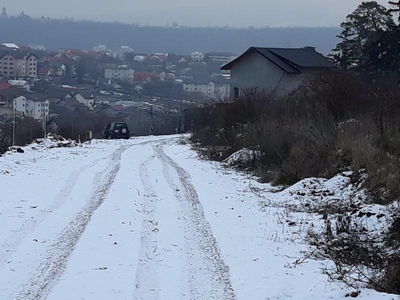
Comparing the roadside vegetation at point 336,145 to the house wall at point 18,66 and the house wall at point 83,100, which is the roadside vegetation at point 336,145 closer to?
the house wall at point 83,100

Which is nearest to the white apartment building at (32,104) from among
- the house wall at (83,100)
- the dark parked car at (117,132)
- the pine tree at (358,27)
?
the house wall at (83,100)

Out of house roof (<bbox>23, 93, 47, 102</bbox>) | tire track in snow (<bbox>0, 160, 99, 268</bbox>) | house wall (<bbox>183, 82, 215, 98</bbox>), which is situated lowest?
house roof (<bbox>23, 93, 47, 102</bbox>)

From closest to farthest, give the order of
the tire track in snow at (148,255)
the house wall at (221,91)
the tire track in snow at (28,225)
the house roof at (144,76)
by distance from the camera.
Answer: the tire track in snow at (148,255)
the tire track in snow at (28,225)
the house wall at (221,91)
the house roof at (144,76)

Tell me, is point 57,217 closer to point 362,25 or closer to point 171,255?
point 171,255

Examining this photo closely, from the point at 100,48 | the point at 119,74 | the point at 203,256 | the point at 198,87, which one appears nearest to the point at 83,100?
the point at 198,87

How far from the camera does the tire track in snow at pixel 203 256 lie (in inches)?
289

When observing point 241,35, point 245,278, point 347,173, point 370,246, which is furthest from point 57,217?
point 241,35

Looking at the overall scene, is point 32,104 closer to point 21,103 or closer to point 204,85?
point 21,103

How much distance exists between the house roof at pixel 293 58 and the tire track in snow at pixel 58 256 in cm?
3031

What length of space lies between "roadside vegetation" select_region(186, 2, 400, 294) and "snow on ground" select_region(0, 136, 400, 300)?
0.43 m

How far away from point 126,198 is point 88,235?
3494 millimetres

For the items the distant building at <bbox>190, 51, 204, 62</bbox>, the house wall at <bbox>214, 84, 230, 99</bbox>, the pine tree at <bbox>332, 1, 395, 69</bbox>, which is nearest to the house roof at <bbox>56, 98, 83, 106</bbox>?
the house wall at <bbox>214, 84, 230, 99</bbox>

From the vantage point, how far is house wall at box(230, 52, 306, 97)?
42219mm

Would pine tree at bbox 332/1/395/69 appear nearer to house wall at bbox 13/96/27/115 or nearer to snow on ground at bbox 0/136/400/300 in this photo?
snow on ground at bbox 0/136/400/300
